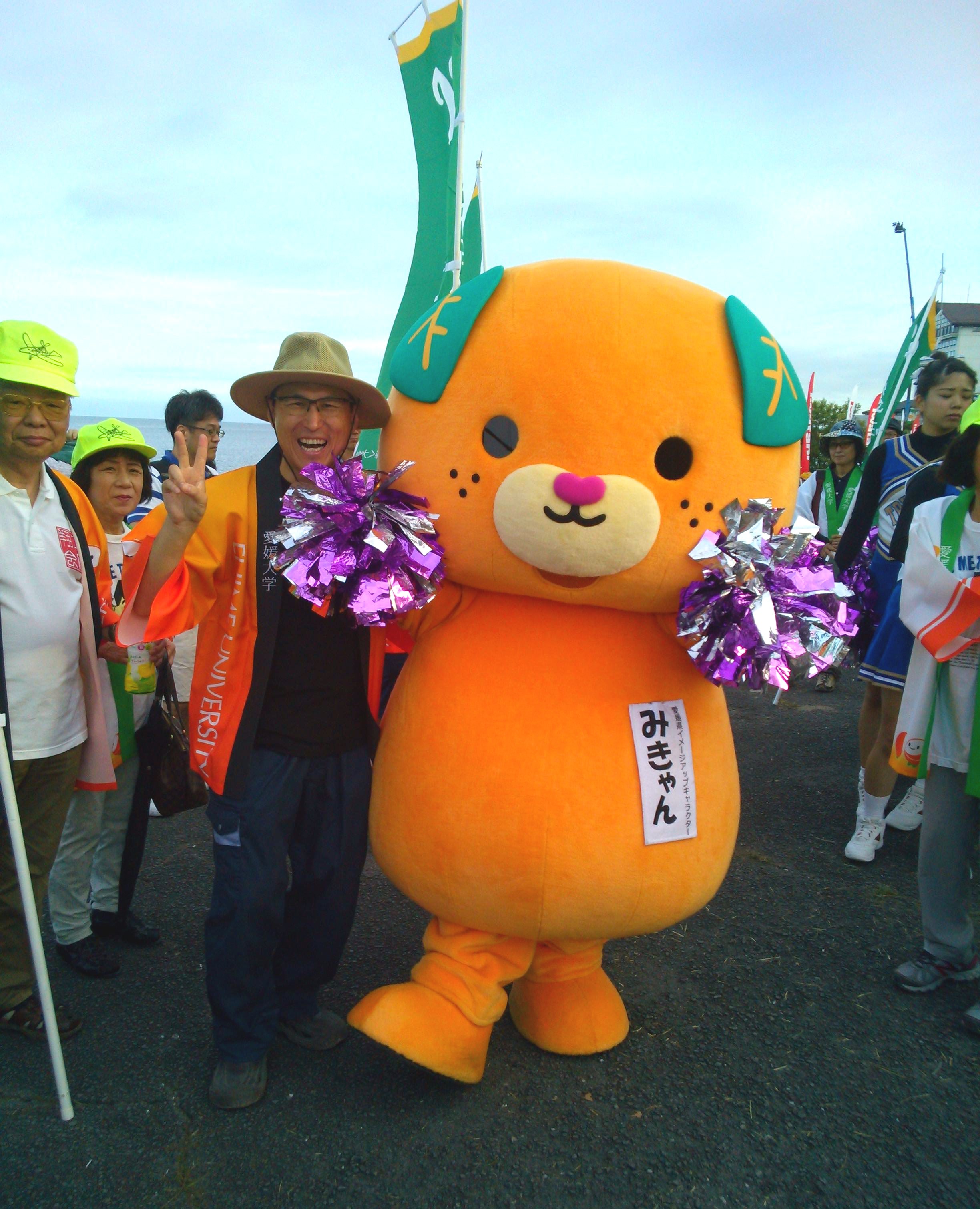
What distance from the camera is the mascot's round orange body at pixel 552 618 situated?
6.75ft

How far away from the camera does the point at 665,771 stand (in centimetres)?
222

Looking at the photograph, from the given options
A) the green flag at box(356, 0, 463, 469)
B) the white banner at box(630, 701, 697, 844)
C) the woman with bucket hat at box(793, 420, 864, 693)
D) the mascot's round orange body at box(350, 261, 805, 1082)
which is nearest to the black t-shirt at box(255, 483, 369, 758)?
the mascot's round orange body at box(350, 261, 805, 1082)

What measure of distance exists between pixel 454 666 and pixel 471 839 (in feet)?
1.54

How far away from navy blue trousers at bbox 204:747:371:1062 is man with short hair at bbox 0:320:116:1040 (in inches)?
24.0

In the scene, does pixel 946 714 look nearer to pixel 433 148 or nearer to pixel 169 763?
pixel 169 763

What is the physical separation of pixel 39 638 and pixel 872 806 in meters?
3.66

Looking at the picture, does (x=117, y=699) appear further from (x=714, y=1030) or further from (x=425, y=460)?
(x=714, y=1030)

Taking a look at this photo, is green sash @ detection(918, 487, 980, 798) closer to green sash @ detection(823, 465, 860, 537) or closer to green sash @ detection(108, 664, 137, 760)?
green sash @ detection(108, 664, 137, 760)

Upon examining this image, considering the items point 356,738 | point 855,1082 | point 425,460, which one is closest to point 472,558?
point 425,460

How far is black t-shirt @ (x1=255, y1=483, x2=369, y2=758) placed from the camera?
237cm

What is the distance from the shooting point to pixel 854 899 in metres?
3.65

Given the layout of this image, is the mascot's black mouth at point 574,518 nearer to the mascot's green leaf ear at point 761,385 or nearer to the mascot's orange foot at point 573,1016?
the mascot's green leaf ear at point 761,385

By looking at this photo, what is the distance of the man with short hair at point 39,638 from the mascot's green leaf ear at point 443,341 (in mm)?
1107

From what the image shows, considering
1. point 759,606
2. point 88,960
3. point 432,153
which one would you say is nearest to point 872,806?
point 759,606
